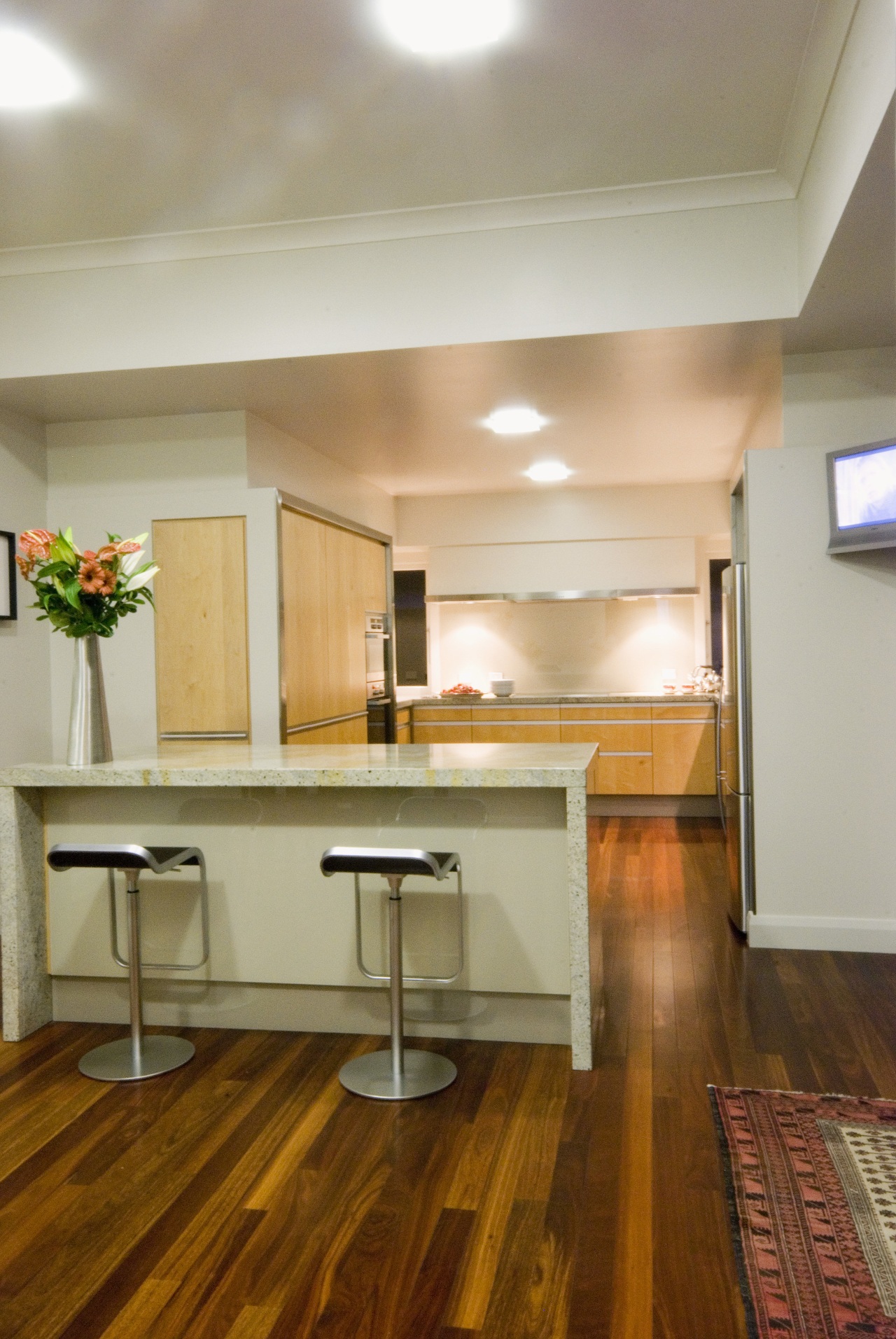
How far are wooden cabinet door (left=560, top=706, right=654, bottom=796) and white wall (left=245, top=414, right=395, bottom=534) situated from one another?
82.4 inches

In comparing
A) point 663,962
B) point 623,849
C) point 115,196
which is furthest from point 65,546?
point 623,849

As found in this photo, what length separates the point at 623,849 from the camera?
6.04 metres

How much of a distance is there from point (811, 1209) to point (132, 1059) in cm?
197

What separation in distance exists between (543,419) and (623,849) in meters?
2.66

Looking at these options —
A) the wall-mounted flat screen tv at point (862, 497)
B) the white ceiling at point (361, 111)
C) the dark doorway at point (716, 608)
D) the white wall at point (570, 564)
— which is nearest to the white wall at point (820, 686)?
the wall-mounted flat screen tv at point (862, 497)

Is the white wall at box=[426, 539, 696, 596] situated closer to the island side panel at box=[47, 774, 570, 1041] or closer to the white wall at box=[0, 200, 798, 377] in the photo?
the white wall at box=[0, 200, 798, 377]

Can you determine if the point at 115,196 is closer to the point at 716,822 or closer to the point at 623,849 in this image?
the point at 623,849

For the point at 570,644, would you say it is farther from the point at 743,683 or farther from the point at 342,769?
the point at 342,769

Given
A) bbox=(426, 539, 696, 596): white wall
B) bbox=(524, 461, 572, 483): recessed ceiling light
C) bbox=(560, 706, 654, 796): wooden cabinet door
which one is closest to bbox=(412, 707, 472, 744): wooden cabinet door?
bbox=(560, 706, 654, 796): wooden cabinet door

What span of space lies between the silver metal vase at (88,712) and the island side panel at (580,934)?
1521 mm

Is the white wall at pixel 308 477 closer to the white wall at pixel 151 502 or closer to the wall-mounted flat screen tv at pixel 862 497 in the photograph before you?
the white wall at pixel 151 502

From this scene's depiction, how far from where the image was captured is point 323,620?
17.9ft

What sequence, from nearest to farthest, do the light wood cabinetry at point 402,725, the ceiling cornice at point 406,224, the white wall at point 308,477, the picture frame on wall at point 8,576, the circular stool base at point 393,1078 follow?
1. the circular stool base at point 393,1078
2. the ceiling cornice at point 406,224
3. the picture frame on wall at point 8,576
4. the white wall at point 308,477
5. the light wood cabinetry at point 402,725

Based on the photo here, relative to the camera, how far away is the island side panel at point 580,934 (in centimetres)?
287
